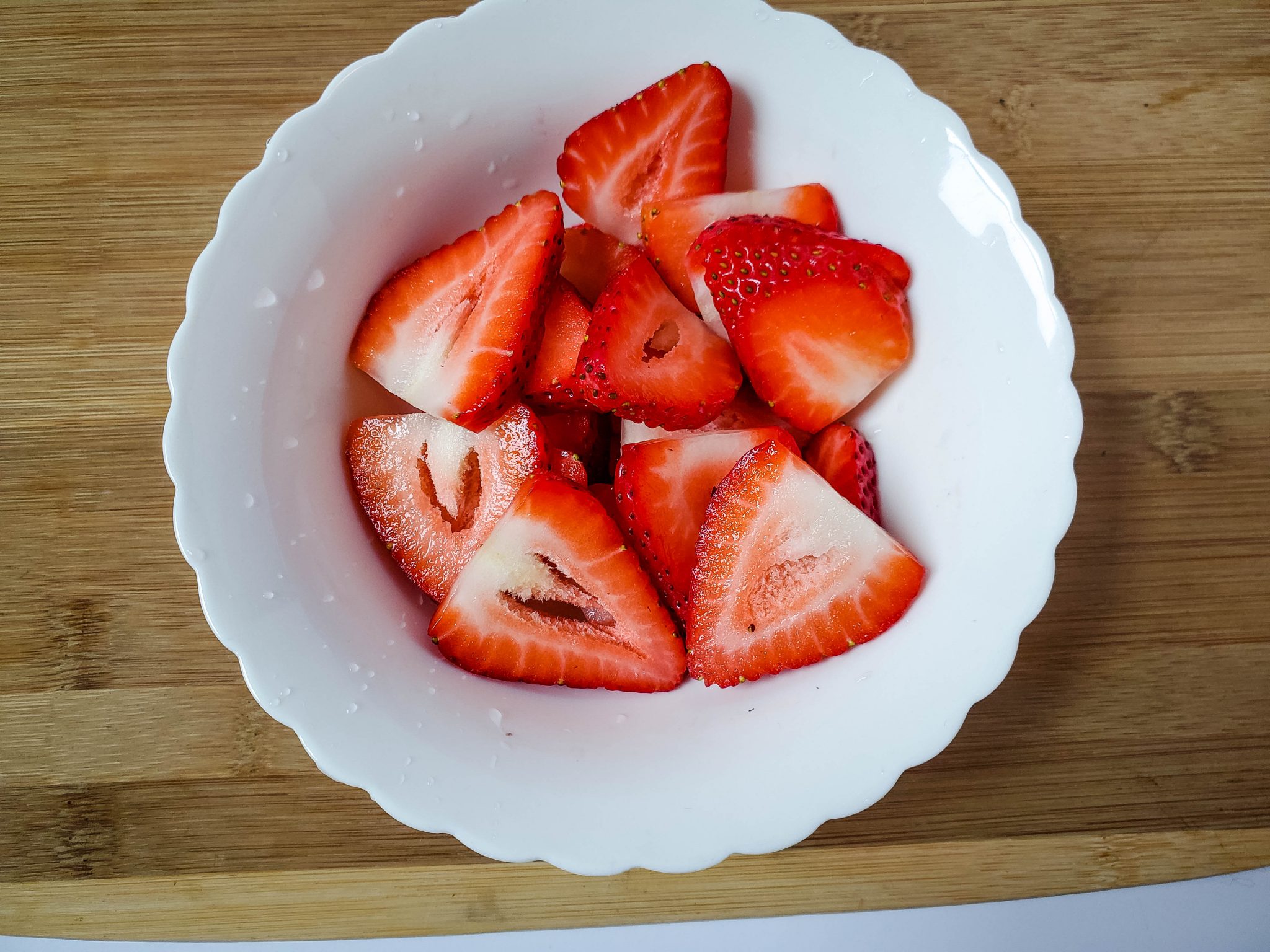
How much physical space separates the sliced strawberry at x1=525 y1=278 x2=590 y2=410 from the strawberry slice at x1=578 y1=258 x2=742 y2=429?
3cm

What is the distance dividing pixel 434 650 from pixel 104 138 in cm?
74

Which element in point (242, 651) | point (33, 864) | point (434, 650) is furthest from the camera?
point (33, 864)

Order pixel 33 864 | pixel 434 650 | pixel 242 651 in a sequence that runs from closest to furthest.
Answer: pixel 242 651 < pixel 434 650 < pixel 33 864

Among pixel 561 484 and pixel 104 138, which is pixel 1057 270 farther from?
pixel 104 138

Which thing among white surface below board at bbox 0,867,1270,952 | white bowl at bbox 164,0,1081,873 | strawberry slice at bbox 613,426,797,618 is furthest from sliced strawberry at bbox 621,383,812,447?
white surface below board at bbox 0,867,1270,952

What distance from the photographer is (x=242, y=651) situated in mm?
741

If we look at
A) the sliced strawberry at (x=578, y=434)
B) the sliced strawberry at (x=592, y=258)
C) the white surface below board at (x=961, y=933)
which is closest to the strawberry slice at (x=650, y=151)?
the sliced strawberry at (x=592, y=258)

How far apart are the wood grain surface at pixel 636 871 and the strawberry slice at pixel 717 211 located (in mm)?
297

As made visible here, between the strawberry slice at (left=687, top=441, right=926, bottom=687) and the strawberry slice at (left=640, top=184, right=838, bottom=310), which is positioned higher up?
the strawberry slice at (left=640, top=184, right=838, bottom=310)

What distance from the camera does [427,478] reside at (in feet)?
2.90

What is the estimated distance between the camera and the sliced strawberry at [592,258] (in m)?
0.92

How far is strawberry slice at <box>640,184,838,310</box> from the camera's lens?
0.85 meters

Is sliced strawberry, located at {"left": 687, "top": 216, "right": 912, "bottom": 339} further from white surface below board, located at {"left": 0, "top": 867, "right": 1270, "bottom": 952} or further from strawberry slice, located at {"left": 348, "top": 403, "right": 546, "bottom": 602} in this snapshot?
white surface below board, located at {"left": 0, "top": 867, "right": 1270, "bottom": 952}

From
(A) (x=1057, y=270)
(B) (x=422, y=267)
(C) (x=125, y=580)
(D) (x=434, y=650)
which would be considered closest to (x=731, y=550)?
(D) (x=434, y=650)
